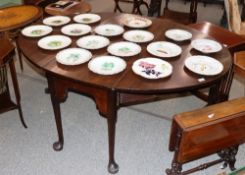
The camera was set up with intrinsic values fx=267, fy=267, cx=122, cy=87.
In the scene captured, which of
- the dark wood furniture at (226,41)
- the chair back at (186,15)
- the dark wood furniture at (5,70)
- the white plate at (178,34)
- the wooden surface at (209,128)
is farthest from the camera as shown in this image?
the chair back at (186,15)

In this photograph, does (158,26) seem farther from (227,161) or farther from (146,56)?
(227,161)

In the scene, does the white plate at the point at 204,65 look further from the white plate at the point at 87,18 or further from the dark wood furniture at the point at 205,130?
the white plate at the point at 87,18

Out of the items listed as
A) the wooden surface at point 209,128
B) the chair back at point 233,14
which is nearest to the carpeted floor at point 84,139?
the wooden surface at point 209,128

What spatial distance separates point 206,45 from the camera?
1877mm

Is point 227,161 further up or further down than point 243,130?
further down

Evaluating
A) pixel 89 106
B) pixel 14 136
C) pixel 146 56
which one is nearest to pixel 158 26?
pixel 146 56

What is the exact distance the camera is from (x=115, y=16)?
2.36 meters

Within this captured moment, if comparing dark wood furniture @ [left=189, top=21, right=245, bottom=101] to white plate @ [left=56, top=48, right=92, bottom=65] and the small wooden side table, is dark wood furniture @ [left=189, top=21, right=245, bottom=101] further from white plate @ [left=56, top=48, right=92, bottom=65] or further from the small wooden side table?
the small wooden side table

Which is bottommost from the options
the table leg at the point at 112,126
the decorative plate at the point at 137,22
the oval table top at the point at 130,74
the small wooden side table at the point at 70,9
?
the table leg at the point at 112,126

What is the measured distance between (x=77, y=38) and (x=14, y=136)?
3.12ft

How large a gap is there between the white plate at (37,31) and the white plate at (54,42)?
9 cm

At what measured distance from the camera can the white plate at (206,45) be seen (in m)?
1.82

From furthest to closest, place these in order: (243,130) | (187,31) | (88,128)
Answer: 1. (88,128)
2. (187,31)
3. (243,130)

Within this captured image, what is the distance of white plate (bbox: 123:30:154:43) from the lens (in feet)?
6.34
